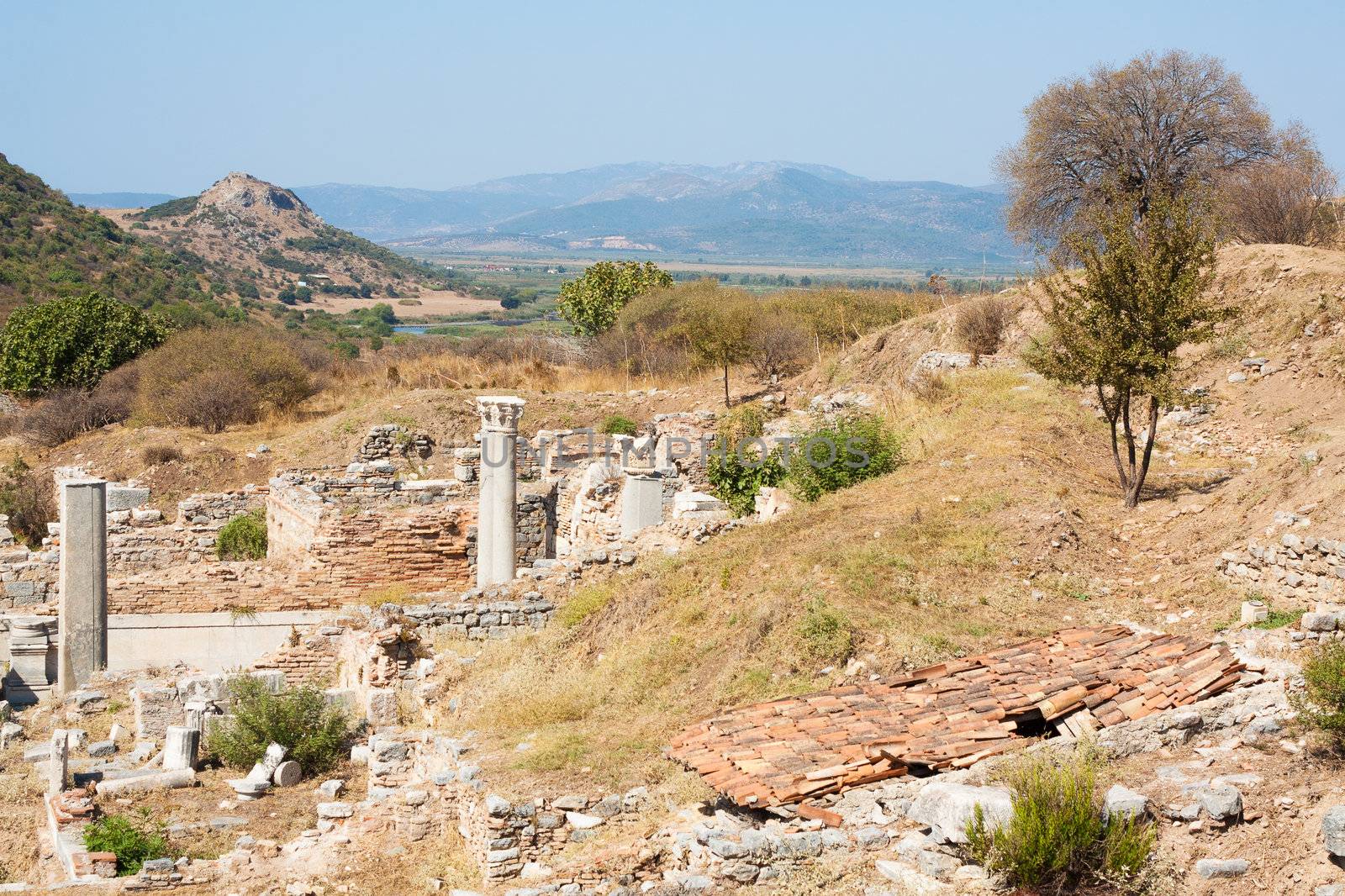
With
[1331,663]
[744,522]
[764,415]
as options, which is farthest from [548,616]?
[764,415]

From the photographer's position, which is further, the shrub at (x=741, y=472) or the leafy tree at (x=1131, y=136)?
the leafy tree at (x=1131, y=136)

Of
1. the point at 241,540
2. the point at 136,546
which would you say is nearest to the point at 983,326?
the point at 241,540

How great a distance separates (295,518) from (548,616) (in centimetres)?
652

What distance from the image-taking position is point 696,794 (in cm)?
901

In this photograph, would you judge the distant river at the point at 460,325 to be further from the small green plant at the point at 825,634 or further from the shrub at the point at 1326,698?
the shrub at the point at 1326,698

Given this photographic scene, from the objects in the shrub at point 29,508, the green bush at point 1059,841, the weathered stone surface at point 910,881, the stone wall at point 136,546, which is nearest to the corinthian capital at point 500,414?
the stone wall at point 136,546

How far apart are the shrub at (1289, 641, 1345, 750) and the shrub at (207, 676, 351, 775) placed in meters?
7.97

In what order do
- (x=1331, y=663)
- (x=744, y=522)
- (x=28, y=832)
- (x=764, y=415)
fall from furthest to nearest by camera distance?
(x=764, y=415)
(x=744, y=522)
(x=28, y=832)
(x=1331, y=663)

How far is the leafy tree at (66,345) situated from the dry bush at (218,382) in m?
3.25

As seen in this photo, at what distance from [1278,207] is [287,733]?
22.5 metres

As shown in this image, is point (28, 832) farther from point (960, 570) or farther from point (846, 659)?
point (960, 570)

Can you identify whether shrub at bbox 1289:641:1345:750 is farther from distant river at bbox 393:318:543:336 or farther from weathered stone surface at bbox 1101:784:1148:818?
distant river at bbox 393:318:543:336

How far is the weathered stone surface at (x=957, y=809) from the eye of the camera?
7266mm

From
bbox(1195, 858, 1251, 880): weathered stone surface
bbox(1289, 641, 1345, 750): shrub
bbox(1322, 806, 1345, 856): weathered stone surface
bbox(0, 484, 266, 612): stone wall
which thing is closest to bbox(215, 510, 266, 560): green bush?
bbox(0, 484, 266, 612): stone wall
